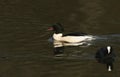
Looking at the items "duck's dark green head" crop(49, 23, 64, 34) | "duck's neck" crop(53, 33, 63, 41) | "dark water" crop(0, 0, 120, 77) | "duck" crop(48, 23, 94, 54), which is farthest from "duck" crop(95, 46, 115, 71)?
"duck's dark green head" crop(49, 23, 64, 34)

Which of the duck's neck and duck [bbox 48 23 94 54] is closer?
duck [bbox 48 23 94 54]

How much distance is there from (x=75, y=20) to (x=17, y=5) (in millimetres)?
6082

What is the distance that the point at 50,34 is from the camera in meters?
26.6

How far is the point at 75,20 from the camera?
29406mm

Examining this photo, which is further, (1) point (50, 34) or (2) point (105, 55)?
(1) point (50, 34)

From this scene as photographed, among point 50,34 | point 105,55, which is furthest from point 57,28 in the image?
point 105,55

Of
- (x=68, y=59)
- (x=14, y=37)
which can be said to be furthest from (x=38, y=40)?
(x=68, y=59)

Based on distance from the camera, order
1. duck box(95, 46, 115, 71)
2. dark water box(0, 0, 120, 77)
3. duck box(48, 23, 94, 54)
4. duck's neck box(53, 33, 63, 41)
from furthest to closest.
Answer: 1. duck's neck box(53, 33, 63, 41)
2. duck box(48, 23, 94, 54)
3. duck box(95, 46, 115, 71)
4. dark water box(0, 0, 120, 77)

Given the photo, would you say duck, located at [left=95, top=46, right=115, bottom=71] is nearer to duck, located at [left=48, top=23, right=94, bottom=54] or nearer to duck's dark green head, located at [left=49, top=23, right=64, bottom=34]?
duck, located at [left=48, top=23, right=94, bottom=54]

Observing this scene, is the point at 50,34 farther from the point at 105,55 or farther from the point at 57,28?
the point at 105,55

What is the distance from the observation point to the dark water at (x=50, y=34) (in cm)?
1955

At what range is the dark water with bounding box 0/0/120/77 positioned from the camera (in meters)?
19.5

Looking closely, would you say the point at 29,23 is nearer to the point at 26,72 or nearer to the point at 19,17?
the point at 19,17

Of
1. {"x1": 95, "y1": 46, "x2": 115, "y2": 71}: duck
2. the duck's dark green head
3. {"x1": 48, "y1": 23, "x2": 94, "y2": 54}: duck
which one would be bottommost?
{"x1": 95, "y1": 46, "x2": 115, "y2": 71}: duck
